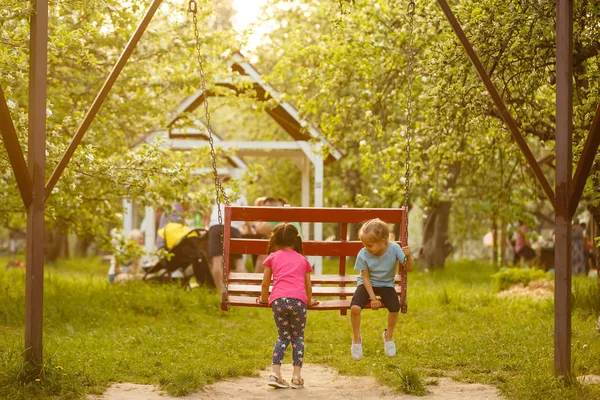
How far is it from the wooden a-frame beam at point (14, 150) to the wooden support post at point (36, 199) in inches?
2.1

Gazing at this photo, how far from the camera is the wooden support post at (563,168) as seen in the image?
6.90 metres

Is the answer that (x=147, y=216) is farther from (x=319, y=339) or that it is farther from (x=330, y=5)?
(x=319, y=339)

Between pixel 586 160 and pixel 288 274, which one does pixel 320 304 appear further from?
pixel 586 160

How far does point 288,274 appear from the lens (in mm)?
7230

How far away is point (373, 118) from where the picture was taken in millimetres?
12406

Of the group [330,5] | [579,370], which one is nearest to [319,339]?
[579,370]

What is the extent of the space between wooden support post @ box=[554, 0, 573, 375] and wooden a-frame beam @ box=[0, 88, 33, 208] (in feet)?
13.0

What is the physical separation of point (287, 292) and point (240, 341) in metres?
2.70

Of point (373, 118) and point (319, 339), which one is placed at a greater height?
point (373, 118)

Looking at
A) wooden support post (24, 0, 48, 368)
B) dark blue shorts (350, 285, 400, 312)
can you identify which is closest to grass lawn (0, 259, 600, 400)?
wooden support post (24, 0, 48, 368)

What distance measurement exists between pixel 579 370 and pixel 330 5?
26.1 ft

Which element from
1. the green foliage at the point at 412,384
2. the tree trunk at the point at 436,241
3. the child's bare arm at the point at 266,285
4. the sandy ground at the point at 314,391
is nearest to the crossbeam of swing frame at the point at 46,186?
the sandy ground at the point at 314,391

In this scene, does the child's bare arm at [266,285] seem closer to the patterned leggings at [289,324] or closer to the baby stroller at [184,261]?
the patterned leggings at [289,324]

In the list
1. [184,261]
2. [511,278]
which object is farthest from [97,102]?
[511,278]
